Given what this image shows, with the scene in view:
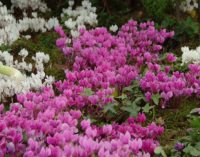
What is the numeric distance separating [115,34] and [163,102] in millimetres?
2903

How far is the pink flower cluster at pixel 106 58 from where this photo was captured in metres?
5.72

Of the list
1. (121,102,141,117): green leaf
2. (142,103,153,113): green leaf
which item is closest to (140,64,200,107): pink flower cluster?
(142,103,153,113): green leaf

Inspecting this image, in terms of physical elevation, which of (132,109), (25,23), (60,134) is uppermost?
(25,23)

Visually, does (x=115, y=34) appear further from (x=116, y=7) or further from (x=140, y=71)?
(x=140, y=71)

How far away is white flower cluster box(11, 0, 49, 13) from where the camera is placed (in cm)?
905

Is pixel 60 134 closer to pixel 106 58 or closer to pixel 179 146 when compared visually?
pixel 179 146

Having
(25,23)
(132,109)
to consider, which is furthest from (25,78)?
(25,23)

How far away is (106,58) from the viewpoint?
22.5 ft

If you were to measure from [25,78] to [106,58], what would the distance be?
121 centimetres

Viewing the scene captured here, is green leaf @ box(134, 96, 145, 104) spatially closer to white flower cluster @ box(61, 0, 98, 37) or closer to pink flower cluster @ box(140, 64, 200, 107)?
pink flower cluster @ box(140, 64, 200, 107)

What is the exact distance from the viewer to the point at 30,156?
414cm

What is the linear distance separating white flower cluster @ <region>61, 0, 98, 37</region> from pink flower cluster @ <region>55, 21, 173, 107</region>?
1.31 feet

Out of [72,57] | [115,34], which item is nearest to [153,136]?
[72,57]

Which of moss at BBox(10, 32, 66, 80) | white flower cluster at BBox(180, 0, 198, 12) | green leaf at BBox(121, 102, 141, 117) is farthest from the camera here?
white flower cluster at BBox(180, 0, 198, 12)
